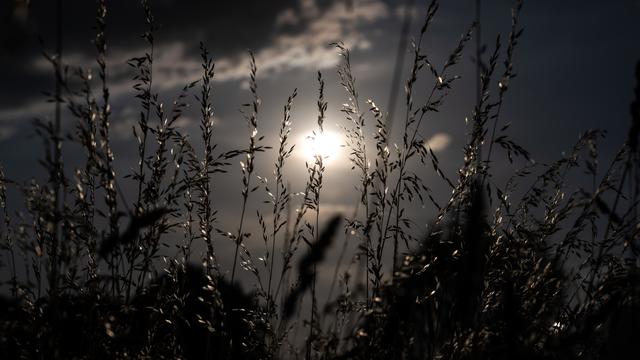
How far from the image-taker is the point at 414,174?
3.75m

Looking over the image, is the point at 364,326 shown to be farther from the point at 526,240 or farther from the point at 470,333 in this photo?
the point at 526,240

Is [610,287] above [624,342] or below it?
above

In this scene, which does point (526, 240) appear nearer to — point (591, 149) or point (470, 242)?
point (591, 149)

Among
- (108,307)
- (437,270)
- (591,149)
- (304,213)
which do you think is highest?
(591,149)

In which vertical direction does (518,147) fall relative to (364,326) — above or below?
above

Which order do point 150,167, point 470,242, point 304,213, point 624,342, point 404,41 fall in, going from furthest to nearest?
point 304,213 → point 150,167 → point 404,41 → point 624,342 → point 470,242

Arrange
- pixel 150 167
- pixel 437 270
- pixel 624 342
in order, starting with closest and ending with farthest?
pixel 624 342, pixel 437 270, pixel 150 167

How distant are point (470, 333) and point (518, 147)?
1419 mm

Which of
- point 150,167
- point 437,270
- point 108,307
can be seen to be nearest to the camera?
point 108,307

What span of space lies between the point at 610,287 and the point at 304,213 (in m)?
1.61

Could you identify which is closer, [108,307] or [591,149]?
[108,307]

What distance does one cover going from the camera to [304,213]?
3.71 meters

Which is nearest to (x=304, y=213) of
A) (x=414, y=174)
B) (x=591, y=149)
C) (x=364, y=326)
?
(x=414, y=174)

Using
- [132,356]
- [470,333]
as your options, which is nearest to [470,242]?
[470,333]
